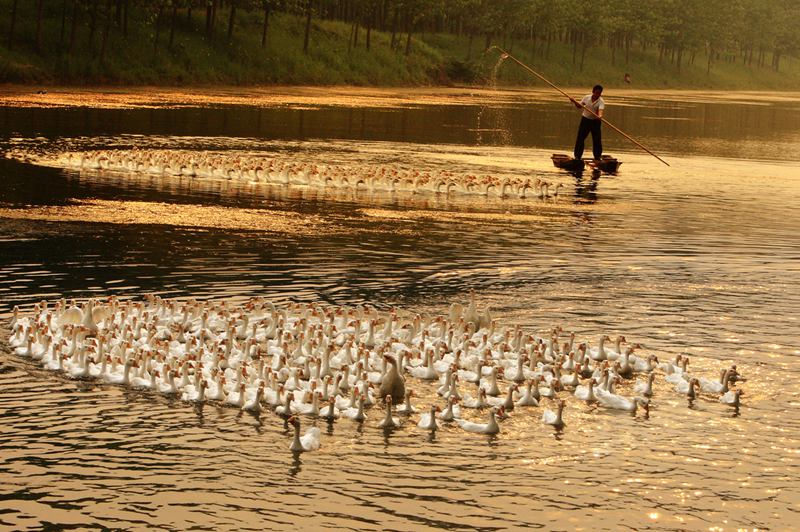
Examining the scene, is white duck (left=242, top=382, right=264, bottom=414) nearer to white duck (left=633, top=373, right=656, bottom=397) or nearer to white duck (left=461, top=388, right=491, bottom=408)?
white duck (left=461, top=388, right=491, bottom=408)

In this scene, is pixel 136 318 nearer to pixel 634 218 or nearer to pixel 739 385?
pixel 739 385

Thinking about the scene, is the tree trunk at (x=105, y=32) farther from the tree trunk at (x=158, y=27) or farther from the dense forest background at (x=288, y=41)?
the tree trunk at (x=158, y=27)

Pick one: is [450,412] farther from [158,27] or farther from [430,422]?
[158,27]

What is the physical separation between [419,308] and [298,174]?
21338 millimetres

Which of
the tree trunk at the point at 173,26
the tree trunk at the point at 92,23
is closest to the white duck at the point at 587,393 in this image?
the tree trunk at the point at 92,23

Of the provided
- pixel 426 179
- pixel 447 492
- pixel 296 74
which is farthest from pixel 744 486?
pixel 296 74

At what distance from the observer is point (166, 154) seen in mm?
47000

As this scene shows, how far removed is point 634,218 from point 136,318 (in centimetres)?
2225

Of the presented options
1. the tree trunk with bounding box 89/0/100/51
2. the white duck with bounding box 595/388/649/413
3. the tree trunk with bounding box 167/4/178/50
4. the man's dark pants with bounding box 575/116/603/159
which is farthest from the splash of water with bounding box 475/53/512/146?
the white duck with bounding box 595/388/649/413

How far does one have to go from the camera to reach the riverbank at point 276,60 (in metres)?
92.8

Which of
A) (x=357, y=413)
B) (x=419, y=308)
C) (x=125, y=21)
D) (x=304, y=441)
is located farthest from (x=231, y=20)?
(x=304, y=441)

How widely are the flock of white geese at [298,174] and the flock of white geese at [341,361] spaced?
2227cm

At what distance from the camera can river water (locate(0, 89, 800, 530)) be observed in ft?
49.0

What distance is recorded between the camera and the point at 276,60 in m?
116
